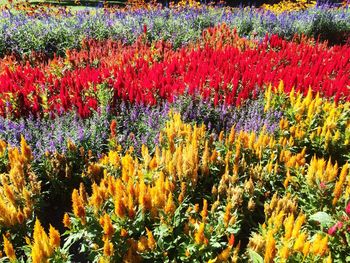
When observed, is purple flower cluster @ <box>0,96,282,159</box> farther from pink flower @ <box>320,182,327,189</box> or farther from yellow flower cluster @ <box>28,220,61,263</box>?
yellow flower cluster @ <box>28,220,61,263</box>

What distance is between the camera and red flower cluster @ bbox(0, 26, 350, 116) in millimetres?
4965

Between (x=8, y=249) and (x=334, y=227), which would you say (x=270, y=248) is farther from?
(x=8, y=249)

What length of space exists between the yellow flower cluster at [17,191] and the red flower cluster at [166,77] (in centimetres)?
118

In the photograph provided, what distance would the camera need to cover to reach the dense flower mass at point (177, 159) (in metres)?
2.82

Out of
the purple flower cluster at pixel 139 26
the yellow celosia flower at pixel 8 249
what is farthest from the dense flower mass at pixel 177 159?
the purple flower cluster at pixel 139 26

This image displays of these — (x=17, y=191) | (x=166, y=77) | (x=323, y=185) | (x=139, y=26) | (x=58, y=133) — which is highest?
(x=139, y=26)

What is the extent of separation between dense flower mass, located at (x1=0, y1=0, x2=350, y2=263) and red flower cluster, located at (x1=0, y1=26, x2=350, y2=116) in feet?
0.09

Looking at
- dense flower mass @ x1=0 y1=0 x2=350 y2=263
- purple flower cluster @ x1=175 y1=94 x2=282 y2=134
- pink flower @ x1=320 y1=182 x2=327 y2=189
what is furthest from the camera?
purple flower cluster @ x1=175 y1=94 x2=282 y2=134

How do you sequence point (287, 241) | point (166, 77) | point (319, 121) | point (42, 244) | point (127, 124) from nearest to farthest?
point (42, 244)
point (287, 241)
point (127, 124)
point (319, 121)
point (166, 77)

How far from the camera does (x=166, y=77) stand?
559cm

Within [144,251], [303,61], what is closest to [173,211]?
[144,251]

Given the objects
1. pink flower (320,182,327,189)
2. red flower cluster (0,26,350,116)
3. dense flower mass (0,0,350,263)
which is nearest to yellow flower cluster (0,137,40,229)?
dense flower mass (0,0,350,263)

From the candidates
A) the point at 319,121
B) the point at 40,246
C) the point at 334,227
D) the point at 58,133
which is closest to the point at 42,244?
the point at 40,246

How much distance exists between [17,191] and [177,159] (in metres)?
1.55
